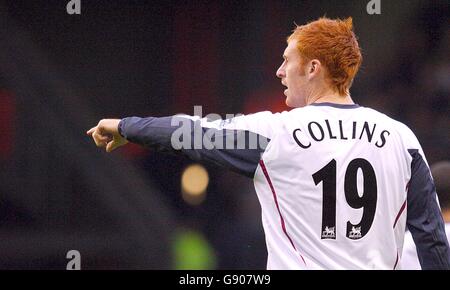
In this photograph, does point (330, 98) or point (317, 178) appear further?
point (330, 98)

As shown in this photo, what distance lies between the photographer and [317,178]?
220cm

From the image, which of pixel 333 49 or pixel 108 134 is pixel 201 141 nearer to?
pixel 108 134

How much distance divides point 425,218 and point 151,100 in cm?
306

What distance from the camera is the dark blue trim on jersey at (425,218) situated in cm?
228

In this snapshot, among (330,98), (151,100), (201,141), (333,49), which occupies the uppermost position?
(151,100)

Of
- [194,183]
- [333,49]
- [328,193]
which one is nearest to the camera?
[328,193]

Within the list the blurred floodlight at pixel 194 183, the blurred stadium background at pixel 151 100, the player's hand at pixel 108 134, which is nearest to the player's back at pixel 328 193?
the player's hand at pixel 108 134

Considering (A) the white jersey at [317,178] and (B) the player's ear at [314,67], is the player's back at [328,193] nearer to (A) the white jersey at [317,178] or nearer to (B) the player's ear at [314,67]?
(A) the white jersey at [317,178]

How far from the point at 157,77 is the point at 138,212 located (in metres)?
0.90

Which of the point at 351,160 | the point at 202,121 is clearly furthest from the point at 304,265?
the point at 202,121

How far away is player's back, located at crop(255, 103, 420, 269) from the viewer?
220 centimetres

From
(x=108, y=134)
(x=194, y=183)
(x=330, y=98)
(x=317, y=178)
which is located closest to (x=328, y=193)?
(x=317, y=178)

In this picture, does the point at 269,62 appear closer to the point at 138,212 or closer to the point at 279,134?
the point at 138,212

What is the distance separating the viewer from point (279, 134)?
2207 millimetres
